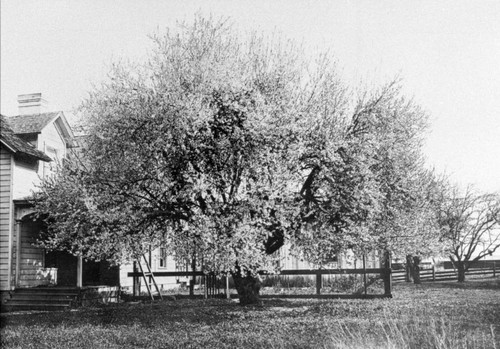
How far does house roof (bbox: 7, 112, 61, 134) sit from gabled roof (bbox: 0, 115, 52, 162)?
42cm

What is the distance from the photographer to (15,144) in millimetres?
22625

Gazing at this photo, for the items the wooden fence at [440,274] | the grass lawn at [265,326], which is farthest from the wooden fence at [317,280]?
the wooden fence at [440,274]

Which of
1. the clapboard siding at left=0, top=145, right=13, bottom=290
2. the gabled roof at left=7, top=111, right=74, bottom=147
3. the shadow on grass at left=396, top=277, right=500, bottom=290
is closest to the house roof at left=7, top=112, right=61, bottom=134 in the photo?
the gabled roof at left=7, top=111, right=74, bottom=147

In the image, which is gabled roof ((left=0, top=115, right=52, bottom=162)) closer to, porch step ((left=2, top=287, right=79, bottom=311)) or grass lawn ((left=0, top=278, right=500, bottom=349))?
porch step ((left=2, top=287, right=79, bottom=311))

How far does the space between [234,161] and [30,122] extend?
1383cm

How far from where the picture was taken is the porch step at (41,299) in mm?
20031

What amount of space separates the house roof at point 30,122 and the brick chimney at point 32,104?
1.00 metres

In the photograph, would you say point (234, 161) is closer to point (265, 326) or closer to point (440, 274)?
point (265, 326)

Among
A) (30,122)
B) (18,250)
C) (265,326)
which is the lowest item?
(265,326)

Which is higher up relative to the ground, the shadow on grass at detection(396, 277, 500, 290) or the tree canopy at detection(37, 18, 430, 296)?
the tree canopy at detection(37, 18, 430, 296)

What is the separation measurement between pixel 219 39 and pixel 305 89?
3.18m

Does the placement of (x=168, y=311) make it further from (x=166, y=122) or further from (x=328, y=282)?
(x=328, y=282)

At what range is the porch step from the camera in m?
20.0

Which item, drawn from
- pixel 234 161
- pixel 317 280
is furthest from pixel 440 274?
pixel 234 161
